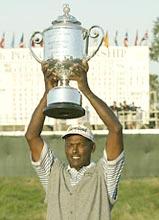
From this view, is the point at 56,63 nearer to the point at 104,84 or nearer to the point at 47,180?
the point at 47,180

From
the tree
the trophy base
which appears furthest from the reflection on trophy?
the tree

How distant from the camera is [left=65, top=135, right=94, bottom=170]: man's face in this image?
4.31 meters

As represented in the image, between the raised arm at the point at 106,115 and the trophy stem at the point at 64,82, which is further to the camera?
the trophy stem at the point at 64,82

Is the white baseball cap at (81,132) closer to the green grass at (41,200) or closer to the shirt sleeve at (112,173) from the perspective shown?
the shirt sleeve at (112,173)

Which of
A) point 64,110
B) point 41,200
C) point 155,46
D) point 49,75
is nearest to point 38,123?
point 64,110

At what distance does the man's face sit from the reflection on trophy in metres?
0.19

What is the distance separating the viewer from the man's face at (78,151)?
170 inches

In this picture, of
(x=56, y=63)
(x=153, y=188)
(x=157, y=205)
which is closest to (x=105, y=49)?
(x=153, y=188)

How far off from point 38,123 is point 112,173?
504 millimetres

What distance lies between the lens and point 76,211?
4.22 metres

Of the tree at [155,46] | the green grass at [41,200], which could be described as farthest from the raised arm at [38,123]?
the tree at [155,46]

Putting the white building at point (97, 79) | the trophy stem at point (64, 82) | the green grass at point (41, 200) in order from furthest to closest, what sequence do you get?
the white building at point (97, 79), the green grass at point (41, 200), the trophy stem at point (64, 82)

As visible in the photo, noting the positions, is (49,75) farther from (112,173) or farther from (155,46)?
(155,46)

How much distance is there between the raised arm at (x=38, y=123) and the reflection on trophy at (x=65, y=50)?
0.14ft
